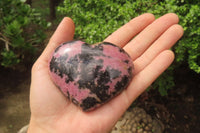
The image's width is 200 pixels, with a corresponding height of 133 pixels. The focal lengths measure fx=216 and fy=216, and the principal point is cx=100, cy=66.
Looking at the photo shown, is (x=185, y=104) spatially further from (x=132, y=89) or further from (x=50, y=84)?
(x=50, y=84)

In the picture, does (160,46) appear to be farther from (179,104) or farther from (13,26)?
(13,26)

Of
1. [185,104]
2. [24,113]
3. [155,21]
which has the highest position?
[155,21]

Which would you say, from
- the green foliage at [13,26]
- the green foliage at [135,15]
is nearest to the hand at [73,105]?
the green foliage at [135,15]

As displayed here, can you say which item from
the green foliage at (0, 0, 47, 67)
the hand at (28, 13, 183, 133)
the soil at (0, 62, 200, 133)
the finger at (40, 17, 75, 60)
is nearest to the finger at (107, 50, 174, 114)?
the hand at (28, 13, 183, 133)

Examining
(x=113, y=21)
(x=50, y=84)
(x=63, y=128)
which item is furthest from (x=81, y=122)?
(x=113, y=21)

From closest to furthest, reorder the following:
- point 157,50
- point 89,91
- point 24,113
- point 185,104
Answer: point 89,91, point 157,50, point 185,104, point 24,113

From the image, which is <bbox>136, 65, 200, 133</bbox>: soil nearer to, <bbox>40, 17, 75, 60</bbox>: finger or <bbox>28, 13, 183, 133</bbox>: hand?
<bbox>28, 13, 183, 133</bbox>: hand

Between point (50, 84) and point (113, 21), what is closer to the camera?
point (50, 84)
